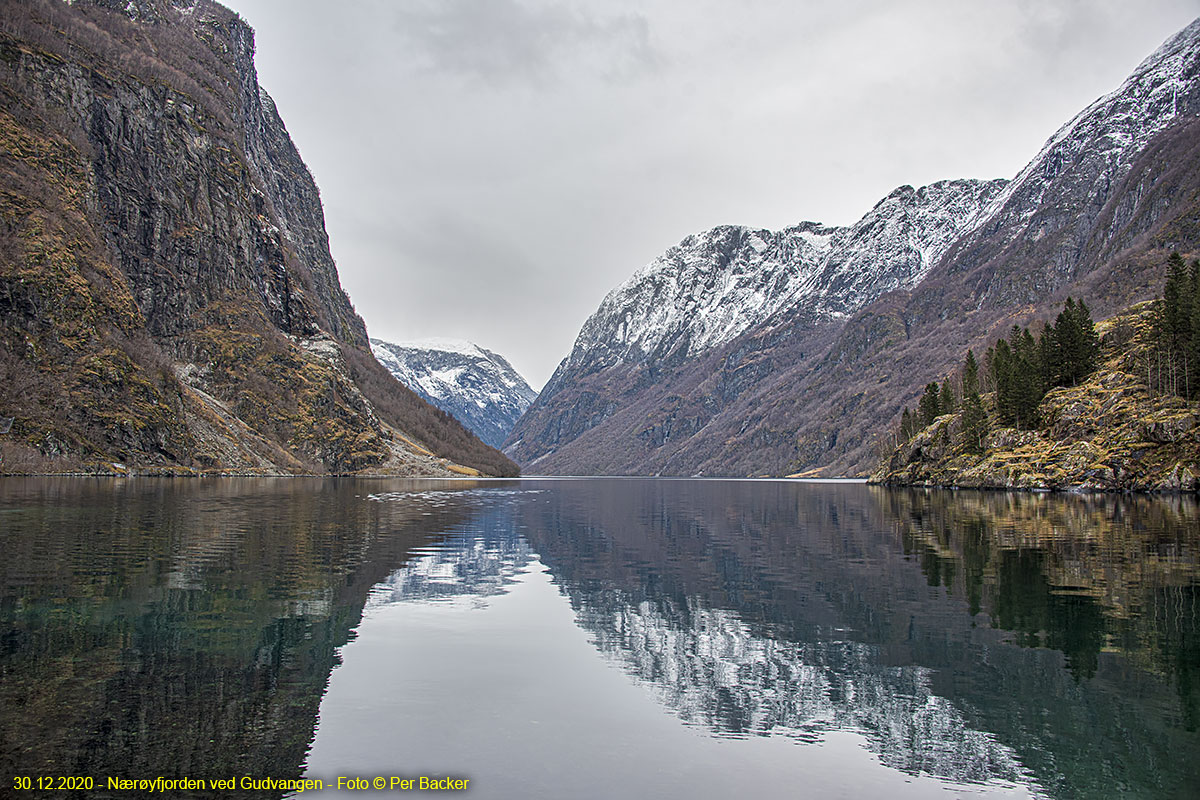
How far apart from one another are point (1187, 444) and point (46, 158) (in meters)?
214

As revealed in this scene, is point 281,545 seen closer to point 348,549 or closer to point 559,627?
point 348,549

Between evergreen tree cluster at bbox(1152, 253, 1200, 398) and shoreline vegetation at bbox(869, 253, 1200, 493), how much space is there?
153mm

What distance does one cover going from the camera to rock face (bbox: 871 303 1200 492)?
305 ft

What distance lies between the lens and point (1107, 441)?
103 m

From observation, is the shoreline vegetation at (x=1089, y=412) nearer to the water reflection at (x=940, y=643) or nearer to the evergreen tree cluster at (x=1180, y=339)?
the evergreen tree cluster at (x=1180, y=339)

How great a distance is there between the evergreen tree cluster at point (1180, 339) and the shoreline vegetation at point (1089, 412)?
0.50 feet

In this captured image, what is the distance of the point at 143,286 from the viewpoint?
19462 cm

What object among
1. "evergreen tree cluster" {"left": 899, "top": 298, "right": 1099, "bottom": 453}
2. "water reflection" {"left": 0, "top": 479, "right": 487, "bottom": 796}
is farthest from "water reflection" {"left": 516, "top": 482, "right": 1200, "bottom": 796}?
"evergreen tree cluster" {"left": 899, "top": 298, "right": 1099, "bottom": 453}

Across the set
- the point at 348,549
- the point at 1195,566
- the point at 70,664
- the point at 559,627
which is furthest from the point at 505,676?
the point at 1195,566

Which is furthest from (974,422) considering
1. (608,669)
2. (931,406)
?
(608,669)

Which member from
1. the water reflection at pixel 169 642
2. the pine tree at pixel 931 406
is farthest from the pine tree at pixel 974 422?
the water reflection at pixel 169 642

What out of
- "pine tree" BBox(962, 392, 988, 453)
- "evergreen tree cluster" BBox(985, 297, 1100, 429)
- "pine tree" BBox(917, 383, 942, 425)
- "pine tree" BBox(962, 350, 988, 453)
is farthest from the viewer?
"pine tree" BBox(917, 383, 942, 425)

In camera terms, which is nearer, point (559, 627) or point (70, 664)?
point (70, 664)

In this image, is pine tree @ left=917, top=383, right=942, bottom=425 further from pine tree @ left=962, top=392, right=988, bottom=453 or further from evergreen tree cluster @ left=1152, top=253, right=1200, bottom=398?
evergreen tree cluster @ left=1152, top=253, right=1200, bottom=398
